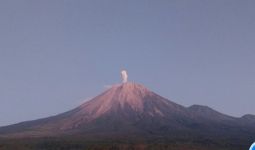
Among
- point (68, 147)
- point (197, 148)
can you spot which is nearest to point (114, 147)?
point (68, 147)

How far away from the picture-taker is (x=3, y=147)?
144500 millimetres

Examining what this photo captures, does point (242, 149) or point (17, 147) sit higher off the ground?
point (17, 147)

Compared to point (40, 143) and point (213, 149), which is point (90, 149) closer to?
point (40, 143)

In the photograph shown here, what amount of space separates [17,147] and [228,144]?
261 ft

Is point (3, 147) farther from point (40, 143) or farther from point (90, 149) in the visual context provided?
point (90, 149)

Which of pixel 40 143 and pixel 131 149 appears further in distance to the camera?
pixel 40 143

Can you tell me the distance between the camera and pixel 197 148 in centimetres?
15075

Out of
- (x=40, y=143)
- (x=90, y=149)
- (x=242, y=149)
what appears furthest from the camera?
(x=40, y=143)

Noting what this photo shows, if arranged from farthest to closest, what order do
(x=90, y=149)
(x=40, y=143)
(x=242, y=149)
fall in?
(x=40, y=143) → (x=242, y=149) → (x=90, y=149)

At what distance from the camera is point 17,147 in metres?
146

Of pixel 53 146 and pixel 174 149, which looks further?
pixel 53 146

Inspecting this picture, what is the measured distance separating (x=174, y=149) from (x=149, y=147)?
29.6 feet

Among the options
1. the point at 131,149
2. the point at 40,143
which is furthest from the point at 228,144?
the point at 40,143

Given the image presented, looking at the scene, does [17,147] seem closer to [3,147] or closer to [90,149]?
[3,147]
